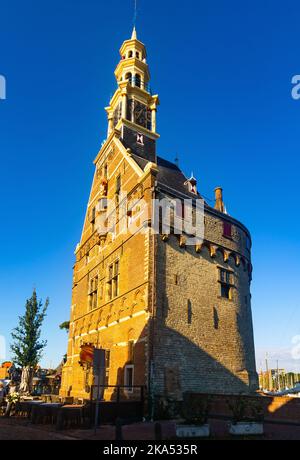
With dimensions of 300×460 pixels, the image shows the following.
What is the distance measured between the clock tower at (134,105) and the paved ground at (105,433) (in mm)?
20930

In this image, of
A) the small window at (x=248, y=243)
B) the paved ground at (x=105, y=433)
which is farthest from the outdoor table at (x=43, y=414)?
the small window at (x=248, y=243)

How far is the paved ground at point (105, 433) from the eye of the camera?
457 inches

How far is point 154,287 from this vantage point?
66.3 ft

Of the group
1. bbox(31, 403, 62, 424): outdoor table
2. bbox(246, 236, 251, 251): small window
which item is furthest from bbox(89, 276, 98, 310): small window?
bbox(31, 403, 62, 424): outdoor table

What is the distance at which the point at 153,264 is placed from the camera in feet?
67.8

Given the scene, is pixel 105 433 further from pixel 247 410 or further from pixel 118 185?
pixel 118 185

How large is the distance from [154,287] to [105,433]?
855cm

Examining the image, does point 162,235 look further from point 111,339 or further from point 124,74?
point 124,74

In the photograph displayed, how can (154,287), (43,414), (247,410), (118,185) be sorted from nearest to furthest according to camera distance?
1. (43,414)
2. (247,410)
3. (154,287)
4. (118,185)

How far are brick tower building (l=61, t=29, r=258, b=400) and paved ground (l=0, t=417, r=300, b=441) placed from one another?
4.80 m

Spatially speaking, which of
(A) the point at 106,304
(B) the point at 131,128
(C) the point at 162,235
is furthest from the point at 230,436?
(B) the point at 131,128

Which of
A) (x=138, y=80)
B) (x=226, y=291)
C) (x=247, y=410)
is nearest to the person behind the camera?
(x=247, y=410)

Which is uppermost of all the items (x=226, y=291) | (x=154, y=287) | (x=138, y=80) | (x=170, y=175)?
(x=138, y=80)

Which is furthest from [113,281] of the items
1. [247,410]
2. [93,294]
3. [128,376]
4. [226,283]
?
[247,410]
